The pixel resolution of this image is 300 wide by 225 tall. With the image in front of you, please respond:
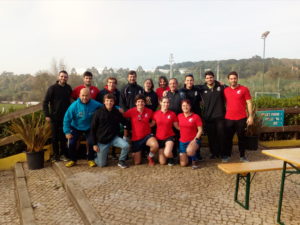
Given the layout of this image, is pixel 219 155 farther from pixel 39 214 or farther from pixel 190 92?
pixel 39 214

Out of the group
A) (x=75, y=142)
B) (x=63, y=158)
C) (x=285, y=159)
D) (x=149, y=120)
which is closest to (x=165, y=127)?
(x=149, y=120)

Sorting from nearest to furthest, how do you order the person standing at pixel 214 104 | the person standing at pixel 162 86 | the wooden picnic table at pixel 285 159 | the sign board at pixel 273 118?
the wooden picnic table at pixel 285 159 → the person standing at pixel 214 104 → the person standing at pixel 162 86 → the sign board at pixel 273 118

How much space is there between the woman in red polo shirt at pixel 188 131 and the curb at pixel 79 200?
2252mm

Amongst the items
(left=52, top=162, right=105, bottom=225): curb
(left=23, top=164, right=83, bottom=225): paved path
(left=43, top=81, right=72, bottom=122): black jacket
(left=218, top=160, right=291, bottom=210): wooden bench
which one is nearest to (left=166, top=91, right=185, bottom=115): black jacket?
(left=218, top=160, right=291, bottom=210): wooden bench

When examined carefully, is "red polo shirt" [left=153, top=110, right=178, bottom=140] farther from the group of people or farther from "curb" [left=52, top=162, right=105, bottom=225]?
"curb" [left=52, top=162, right=105, bottom=225]

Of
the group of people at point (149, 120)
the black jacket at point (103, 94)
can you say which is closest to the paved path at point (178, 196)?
the group of people at point (149, 120)

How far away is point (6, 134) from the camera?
239 inches

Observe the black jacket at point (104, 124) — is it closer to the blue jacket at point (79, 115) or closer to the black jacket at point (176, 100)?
the blue jacket at point (79, 115)

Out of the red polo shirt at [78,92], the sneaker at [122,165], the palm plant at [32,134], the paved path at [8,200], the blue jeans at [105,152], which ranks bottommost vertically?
the paved path at [8,200]

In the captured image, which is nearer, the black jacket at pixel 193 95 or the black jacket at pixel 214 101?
the black jacket at pixel 214 101

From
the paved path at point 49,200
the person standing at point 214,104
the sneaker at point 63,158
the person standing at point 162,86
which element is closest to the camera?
the paved path at point 49,200

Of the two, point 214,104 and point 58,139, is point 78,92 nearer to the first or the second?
point 58,139

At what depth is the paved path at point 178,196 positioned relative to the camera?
3.33 metres

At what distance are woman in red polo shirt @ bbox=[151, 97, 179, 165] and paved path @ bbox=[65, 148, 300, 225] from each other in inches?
10.5
